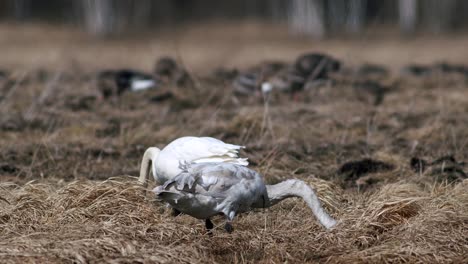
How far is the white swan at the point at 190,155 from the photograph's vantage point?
264 inches

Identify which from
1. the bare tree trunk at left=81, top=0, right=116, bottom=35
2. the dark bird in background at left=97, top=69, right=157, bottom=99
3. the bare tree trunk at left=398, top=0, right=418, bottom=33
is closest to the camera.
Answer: the dark bird in background at left=97, top=69, right=157, bottom=99

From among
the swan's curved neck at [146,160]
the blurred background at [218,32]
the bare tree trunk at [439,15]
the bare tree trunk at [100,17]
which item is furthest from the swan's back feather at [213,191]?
the bare tree trunk at [439,15]

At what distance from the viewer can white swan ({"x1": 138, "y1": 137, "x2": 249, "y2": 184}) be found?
671cm

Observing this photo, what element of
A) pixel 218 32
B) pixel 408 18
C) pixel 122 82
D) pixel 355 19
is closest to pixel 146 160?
pixel 122 82

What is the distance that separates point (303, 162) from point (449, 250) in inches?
130

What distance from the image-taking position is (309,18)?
3416cm

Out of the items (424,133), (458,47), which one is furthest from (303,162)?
(458,47)

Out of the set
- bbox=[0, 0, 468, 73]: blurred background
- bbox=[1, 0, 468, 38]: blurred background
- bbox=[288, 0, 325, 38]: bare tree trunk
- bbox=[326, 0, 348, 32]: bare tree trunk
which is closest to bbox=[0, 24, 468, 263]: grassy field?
bbox=[0, 0, 468, 73]: blurred background

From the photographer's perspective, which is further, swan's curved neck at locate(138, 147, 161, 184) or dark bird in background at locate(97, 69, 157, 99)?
dark bird in background at locate(97, 69, 157, 99)

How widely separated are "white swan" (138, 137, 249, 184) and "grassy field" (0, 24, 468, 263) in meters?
0.28

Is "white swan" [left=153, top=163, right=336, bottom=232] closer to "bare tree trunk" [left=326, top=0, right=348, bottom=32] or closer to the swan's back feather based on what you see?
the swan's back feather

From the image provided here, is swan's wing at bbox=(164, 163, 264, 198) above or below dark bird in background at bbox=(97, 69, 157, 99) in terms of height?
above

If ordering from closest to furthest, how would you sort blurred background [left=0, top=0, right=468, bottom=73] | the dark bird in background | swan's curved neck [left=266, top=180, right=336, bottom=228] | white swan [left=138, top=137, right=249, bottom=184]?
swan's curved neck [left=266, top=180, right=336, bottom=228]
white swan [left=138, top=137, right=249, bottom=184]
the dark bird in background
blurred background [left=0, top=0, right=468, bottom=73]

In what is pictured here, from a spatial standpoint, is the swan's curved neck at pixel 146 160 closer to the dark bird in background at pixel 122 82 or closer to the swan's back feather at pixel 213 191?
the swan's back feather at pixel 213 191
